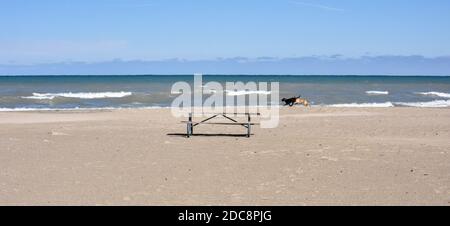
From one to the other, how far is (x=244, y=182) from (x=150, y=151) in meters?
3.89

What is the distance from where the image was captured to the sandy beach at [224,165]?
26.4 feet

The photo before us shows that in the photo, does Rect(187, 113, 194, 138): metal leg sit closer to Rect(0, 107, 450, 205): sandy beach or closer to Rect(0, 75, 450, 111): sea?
Rect(0, 107, 450, 205): sandy beach

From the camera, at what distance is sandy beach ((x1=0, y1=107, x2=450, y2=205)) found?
805 cm

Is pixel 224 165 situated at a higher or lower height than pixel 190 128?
lower

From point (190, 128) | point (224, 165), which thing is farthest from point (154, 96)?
point (224, 165)

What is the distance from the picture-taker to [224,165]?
10547mm

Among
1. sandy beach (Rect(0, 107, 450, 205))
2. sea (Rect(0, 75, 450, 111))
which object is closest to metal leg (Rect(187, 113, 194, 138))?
sandy beach (Rect(0, 107, 450, 205))

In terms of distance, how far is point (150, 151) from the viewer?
12.4 meters

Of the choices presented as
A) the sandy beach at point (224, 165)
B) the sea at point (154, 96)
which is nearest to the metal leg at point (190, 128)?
the sandy beach at point (224, 165)

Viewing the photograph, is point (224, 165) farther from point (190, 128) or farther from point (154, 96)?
point (154, 96)

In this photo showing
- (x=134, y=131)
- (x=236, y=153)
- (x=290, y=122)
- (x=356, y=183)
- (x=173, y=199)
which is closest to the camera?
(x=173, y=199)

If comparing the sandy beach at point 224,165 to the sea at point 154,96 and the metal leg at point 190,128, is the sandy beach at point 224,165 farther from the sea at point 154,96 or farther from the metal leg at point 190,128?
the sea at point 154,96
